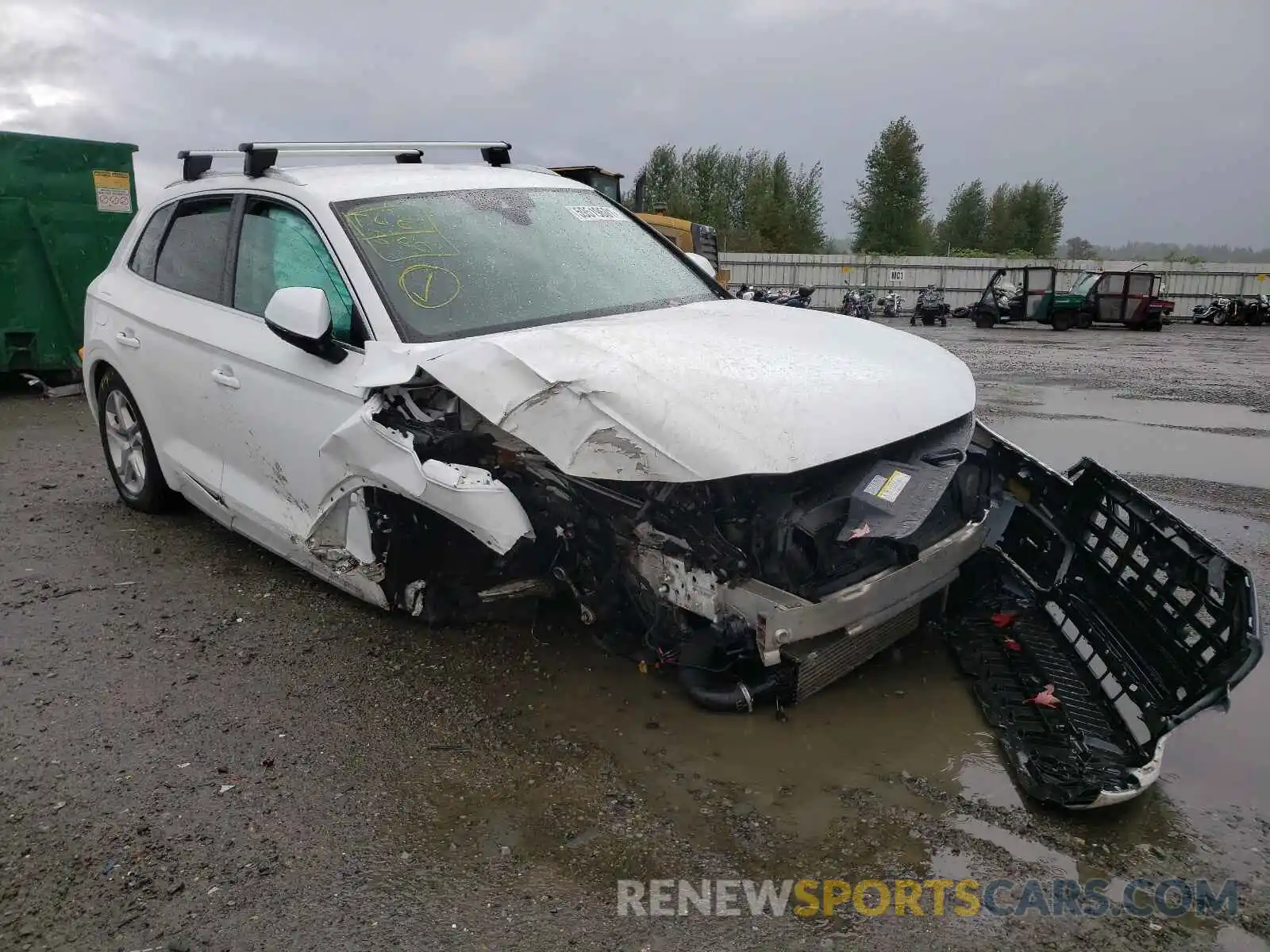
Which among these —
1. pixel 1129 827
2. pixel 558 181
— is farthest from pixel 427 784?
pixel 558 181

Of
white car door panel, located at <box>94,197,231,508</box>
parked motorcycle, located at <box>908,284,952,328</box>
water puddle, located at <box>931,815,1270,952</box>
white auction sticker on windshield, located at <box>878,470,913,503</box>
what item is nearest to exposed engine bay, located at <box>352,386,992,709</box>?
white auction sticker on windshield, located at <box>878,470,913,503</box>

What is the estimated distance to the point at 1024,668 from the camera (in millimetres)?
3391

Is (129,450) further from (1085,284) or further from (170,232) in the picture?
(1085,284)

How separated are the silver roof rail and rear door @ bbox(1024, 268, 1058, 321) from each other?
90.6 ft

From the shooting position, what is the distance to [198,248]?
4496 millimetres

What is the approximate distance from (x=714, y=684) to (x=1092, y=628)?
138cm

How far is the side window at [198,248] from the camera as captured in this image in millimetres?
4305

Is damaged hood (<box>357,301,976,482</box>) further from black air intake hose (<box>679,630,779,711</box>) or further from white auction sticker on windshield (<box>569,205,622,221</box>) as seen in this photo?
white auction sticker on windshield (<box>569,205,622,221</box>)

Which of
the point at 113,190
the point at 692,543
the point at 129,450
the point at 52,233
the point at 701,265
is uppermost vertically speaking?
the point at 113,190

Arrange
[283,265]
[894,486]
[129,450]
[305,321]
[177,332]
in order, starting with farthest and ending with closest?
[129,450] < [177,332] < [283,265] < [305,321] < [894,486]

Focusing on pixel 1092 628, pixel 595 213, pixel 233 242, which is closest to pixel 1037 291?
pixel 595 213

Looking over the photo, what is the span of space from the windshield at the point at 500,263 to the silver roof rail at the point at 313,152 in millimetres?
665

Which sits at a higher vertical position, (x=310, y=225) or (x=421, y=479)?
(x=310, y=225)

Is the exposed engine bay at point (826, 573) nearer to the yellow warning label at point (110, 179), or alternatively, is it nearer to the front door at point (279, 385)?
the front door at point (279, 385)
